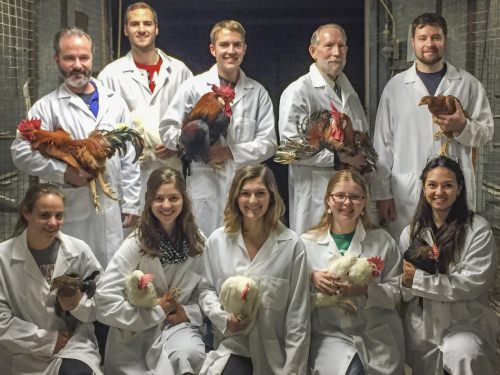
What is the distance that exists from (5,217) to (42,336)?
155 cm

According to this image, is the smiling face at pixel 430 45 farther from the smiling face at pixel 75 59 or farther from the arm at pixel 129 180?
the smiling face at pixel 75 59

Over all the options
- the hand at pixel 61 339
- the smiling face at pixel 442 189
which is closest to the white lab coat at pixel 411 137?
the smiling face at pixel 442 189

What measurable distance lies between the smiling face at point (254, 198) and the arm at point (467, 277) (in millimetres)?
719

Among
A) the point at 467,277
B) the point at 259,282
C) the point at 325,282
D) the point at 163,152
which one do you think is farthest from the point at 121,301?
the point at 467,277

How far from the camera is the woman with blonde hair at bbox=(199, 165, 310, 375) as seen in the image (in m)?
3.05

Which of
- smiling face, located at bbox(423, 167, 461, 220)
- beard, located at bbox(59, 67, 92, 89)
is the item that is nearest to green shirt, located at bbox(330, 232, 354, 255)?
smiling face, located at bbox(423, 167, 461, 220)

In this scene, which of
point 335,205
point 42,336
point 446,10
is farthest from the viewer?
point 446,10

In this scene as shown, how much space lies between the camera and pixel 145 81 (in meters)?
3.98

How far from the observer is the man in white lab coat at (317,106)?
12.2 ft

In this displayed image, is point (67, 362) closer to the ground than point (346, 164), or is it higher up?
closer to the ground

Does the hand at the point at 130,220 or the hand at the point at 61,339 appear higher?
the hand at the point at 130,220

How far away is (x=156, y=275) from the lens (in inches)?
126

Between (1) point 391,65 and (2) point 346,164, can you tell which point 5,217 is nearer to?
(2) point 346,164

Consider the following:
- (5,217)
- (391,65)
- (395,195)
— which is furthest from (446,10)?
(5,217)
